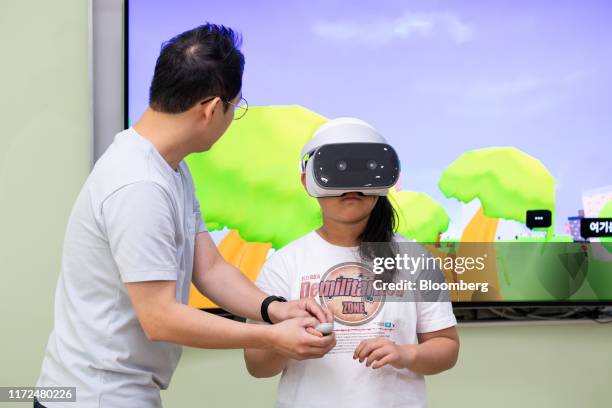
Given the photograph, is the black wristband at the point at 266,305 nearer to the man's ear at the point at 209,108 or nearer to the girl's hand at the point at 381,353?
the girl's hand at the point at 381,353

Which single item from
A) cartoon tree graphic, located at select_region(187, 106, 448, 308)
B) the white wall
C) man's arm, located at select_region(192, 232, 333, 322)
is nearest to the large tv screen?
cartoon tree graphic, located at select_region(187, 106, 448, 308)

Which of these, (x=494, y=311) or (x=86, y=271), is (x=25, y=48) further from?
(x=494, y=311)

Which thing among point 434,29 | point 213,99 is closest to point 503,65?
point 434,29

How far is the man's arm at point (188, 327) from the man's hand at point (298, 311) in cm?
10

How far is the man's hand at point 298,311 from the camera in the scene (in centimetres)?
113

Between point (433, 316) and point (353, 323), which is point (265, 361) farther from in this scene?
point (433, 316)

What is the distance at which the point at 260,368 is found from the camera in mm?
1279

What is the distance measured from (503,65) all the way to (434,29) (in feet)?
0.89

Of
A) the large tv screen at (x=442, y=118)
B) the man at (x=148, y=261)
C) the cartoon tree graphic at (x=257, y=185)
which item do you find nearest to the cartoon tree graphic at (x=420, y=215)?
the large tv screen at (x=442, y=118)

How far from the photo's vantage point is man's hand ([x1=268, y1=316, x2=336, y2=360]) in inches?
40.8

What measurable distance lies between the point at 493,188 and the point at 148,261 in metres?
1.54

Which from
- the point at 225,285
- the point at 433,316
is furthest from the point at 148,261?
the point at 433,316

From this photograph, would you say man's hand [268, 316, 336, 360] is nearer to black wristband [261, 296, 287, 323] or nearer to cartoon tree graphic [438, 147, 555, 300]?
black wristband [261, 296, 287, 323]

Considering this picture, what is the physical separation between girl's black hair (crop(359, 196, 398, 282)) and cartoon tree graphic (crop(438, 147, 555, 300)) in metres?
0.86
